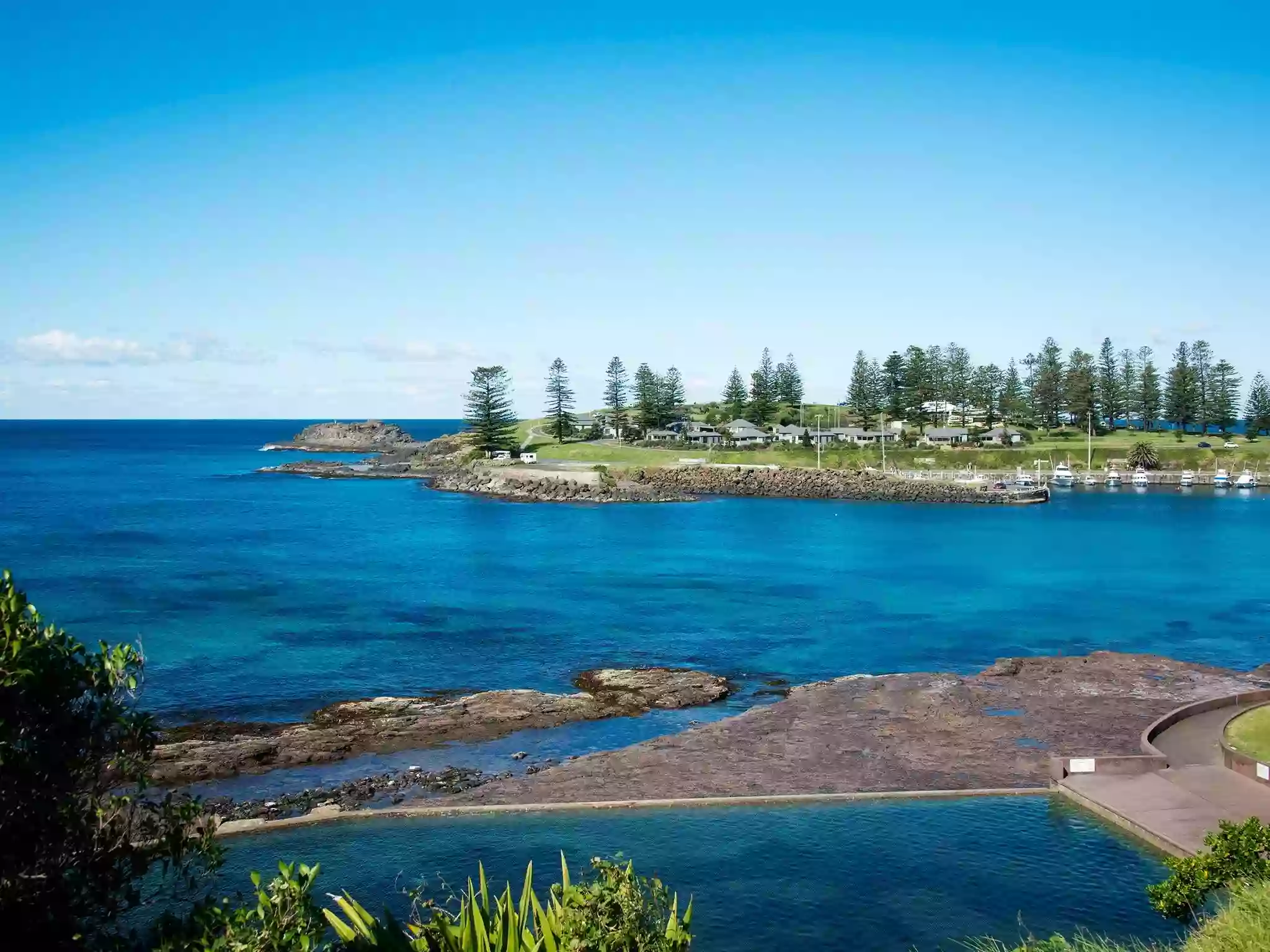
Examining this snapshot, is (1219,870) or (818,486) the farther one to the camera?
(818,486)

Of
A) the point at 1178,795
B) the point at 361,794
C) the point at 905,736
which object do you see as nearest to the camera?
the point at 1178,795

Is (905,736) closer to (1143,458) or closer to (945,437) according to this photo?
(1143,458)

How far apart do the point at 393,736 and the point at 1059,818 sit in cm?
1965

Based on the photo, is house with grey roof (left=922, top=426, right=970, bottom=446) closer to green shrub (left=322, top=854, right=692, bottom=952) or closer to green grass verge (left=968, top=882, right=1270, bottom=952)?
green grass verge (left=968, top=882, right=1270, bottom=952)

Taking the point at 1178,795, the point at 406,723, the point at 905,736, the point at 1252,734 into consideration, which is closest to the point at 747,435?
the point at 905,736

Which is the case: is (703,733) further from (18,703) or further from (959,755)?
(18,703)

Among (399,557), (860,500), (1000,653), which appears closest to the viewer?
(1000,653)

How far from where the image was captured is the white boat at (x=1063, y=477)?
11844cm

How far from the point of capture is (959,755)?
28344 mm

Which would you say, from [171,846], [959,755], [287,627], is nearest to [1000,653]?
[959,755]

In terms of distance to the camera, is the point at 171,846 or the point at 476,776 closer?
the point at 171,846

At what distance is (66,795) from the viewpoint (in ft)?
32.6

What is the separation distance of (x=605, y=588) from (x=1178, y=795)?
36687 millimetres

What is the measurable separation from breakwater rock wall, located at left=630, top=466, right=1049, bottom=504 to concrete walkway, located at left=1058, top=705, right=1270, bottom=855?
78.2m
